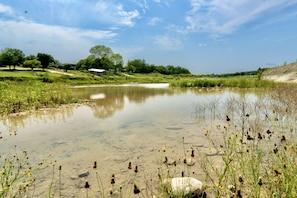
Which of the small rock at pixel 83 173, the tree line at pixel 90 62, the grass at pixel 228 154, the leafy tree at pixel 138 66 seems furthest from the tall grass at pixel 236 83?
the leafy tree at pixel 138 66

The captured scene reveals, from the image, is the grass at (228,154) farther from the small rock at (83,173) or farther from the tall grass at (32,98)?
the small rock at (83,173)

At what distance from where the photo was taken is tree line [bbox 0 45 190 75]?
68.7 m

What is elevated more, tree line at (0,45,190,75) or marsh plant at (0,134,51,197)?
tree line at (0,45,190,75)

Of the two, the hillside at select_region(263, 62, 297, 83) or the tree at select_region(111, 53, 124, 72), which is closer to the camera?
the hillside at select_region(263, 62, 297, 83)

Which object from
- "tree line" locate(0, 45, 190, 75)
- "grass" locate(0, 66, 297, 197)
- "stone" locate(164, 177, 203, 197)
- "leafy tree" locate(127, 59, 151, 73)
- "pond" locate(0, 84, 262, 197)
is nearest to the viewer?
"grass" locate(0, 66, 297, 197)

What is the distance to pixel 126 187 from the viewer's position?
15.4ft

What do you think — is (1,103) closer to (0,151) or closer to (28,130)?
(28,130)

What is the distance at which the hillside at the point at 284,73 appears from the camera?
32478 mm

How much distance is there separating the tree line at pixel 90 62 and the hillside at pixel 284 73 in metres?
62.6

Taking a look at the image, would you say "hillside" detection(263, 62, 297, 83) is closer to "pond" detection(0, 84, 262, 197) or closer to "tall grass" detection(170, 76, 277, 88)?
"tall grass" detection(170, 76, 277, 88)

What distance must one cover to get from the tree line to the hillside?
205 ft

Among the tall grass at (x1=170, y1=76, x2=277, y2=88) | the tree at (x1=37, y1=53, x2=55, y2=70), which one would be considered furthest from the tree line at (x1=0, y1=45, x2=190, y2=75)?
the tall grass at (x1=170, y1=76, x2=277, y2=88)

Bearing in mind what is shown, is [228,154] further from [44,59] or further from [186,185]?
[44,59]

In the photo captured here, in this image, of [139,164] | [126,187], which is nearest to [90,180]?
[126,187]
